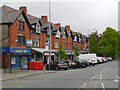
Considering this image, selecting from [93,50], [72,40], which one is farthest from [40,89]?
[93,50]

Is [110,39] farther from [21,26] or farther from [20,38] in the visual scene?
[20,38]

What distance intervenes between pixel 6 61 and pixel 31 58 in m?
7.21

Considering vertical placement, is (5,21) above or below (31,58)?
above

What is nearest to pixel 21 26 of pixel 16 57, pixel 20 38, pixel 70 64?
pixel 20 38

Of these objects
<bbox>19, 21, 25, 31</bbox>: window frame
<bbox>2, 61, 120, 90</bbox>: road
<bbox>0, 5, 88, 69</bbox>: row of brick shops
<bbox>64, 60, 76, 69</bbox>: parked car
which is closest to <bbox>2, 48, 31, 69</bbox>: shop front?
<bbox>0, 5, 88, 69</bbox>: row of brick shops

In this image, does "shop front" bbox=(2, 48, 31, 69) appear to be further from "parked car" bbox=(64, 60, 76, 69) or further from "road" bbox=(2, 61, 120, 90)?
"road" bbox=(2, 61, 120, 90)

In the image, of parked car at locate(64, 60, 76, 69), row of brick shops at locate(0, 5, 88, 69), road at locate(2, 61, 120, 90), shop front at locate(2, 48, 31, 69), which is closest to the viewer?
road at locate(2, 61, 120, 90)

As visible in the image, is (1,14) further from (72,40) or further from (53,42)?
(72,40)

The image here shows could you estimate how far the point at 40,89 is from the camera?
34.9 feet

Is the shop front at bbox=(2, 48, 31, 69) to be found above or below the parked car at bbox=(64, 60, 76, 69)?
above

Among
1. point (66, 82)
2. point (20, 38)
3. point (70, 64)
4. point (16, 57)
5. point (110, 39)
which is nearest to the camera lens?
point (66, 82)

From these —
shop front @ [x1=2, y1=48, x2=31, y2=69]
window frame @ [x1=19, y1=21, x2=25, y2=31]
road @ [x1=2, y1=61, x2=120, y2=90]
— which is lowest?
road @ [x1=2, y1=61, x2=120, y2=90]

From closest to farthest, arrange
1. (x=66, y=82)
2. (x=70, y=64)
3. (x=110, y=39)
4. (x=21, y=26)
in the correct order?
(x=66, y=82) < (x=70, y=64) < (x=21, y=26) < (x=110, y=39)

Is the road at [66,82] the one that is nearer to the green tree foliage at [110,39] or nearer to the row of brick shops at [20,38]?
the row of brick shops at [20,38]
